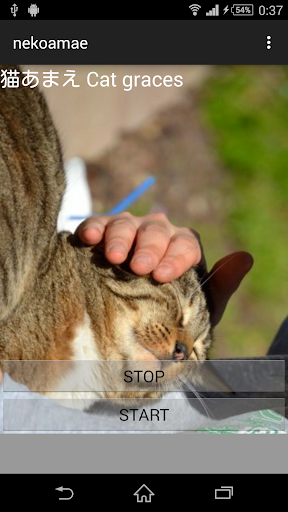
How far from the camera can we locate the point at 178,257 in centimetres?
121

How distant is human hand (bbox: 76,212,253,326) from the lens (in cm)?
114

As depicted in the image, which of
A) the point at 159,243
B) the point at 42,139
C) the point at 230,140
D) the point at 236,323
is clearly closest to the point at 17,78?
the point at 42,139

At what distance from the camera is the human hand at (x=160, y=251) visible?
1139mm

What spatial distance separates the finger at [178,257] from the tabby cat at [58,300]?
6cm

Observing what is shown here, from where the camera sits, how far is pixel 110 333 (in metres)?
1.21

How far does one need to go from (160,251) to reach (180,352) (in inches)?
7.7
